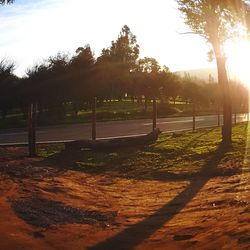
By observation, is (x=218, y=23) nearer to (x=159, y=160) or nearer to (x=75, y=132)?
(x=159, y=160)

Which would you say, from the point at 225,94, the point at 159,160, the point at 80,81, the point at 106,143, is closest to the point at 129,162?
the point at 159,160

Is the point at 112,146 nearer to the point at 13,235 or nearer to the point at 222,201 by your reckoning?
the point at 222,201

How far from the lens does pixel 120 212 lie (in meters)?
9.41

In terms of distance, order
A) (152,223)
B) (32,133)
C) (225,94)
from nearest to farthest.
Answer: (152,223), (32,133), (225,94)

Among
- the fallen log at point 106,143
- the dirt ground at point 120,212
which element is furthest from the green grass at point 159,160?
the dirt ground at point 120,212

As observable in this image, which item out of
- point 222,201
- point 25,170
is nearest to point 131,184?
point 25,170

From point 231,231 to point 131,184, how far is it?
577 centimetres

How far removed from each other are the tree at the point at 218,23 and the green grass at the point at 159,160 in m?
1.74

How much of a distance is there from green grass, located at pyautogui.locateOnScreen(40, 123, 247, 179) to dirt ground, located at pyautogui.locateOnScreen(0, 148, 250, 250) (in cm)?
112

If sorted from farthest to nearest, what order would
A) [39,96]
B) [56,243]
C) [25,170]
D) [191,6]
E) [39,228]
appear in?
1. [39,96]
2. [191,6]
3. [25,170]
4. [39,228]
5. [56,243]

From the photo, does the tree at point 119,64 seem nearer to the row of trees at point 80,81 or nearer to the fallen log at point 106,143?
the row of trees at point 80,81

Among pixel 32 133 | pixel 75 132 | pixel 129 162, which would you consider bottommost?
pixel 129 162

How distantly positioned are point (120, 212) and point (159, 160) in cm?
731

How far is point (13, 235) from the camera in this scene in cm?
737
